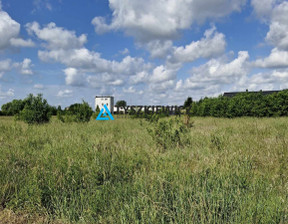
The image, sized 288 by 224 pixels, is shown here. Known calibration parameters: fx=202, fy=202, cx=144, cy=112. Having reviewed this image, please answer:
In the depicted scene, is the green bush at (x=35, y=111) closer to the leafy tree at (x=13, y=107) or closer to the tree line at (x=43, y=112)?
the tree line at (x=43, y=112)

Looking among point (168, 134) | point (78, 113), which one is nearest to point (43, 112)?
point (78, 113)

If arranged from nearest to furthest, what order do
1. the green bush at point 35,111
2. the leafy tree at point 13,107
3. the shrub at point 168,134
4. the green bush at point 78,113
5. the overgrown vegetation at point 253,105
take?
the shrub at point 168,134 < the green bush at point 35,111 < the green bush at point 78,113 < the overgrown vegetation at point 253,105 < the leafy tree at point 13,107

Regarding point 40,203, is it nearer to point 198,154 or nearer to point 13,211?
point 13,211

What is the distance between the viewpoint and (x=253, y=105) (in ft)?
61.0

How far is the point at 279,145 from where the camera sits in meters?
4.91

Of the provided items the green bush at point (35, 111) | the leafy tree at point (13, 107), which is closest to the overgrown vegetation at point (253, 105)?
the green bush at point (35, 111)

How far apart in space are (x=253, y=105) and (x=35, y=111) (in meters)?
17.9

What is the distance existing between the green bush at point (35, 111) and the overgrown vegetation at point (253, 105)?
10930 millimetres

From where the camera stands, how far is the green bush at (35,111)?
12.6 meters

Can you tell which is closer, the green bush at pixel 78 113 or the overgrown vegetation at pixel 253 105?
the green bush at pixel 78 113

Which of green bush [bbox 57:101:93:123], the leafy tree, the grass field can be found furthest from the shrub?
the leafy tree

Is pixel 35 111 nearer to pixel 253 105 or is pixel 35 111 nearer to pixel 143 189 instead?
pixel 143 189

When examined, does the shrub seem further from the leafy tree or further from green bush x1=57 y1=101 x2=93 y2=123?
the leafy tree

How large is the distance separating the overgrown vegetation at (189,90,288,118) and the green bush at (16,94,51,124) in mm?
10930
